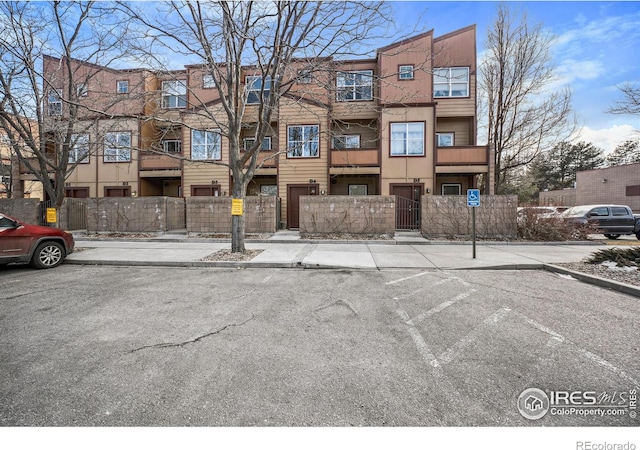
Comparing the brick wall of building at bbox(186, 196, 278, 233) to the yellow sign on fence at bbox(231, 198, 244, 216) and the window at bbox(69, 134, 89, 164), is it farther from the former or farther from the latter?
the yellow sign on fence at bbox(231, 198, 244, 216)

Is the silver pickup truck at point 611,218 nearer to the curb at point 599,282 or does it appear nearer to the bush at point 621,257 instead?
the bush at point 621,257

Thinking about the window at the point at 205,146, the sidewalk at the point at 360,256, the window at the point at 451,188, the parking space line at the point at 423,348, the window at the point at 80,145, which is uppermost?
the window at the point at 205,146

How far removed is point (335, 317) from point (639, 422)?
2898 mm

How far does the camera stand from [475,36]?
16.9 metres

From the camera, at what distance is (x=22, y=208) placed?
15.8 metres

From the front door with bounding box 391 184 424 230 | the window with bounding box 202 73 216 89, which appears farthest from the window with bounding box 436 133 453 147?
the window with bounding box 202 73 216 89

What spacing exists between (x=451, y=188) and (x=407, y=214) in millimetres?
4842

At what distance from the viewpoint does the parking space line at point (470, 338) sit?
2.86 metres

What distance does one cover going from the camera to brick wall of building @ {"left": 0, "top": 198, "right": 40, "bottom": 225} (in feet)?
51.5

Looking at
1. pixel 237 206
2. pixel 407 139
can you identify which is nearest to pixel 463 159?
pixel 407 139

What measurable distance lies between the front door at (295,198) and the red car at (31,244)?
10.7 m

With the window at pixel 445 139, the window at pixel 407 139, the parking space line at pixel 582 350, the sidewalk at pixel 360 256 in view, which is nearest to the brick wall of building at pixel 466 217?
the sidewalk at pixel 360 256

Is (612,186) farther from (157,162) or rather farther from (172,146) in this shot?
(157,162)

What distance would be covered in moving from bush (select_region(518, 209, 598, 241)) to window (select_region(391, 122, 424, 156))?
6603mm
